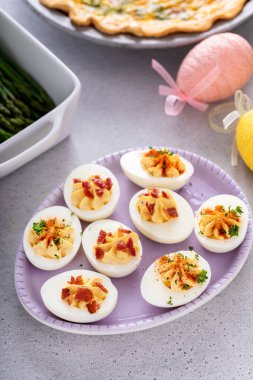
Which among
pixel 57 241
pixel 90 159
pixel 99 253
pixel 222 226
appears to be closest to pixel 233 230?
pixel 222 226

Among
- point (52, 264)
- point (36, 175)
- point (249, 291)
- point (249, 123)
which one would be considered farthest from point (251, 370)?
point (36, 175)

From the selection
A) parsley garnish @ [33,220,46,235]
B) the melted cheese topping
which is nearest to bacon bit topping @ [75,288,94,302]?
parsley garnish @ [33,220,46,235]

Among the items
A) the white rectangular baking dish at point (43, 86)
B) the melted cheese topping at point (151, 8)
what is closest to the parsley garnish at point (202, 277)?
the white rectangular baking dish at point (43, 86)

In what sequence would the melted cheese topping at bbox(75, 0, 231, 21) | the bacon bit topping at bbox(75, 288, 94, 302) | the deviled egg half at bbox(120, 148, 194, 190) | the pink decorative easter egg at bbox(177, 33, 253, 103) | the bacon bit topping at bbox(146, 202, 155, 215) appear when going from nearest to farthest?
the bacon bit topping at bbox(75, 288, 94, 302), the bacon bit topping at bbox(146, 202, 155, 215), the deviled egg half at bbox(120, 148, 194, 190), the pink decorative easter egg at bbox(177, 33, 253, 103), the melted cheese topping at bbox(75, 0, 231, 21)

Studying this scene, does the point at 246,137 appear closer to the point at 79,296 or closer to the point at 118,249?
the point at 118,249

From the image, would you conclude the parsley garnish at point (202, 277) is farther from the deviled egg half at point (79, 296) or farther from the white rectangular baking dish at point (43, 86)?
the white rectangular baking dish at point (43, 86)

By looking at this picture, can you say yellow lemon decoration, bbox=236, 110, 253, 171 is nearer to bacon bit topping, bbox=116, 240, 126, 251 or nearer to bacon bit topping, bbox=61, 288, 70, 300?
bacon bit topping, bbox=116, 240, 126, 251
